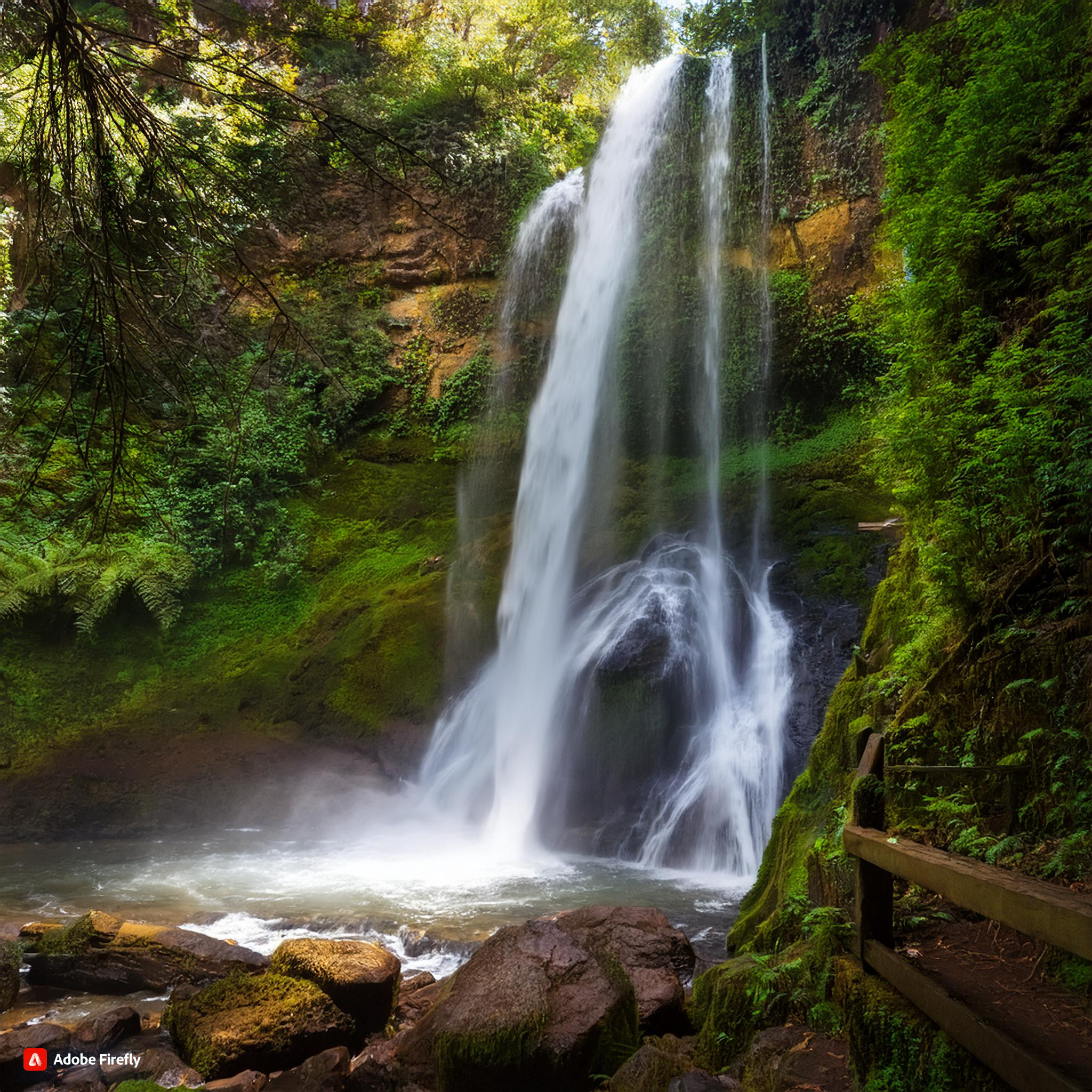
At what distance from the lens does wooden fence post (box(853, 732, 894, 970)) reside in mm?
2875

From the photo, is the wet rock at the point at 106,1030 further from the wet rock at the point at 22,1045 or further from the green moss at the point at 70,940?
the green moss at the point at 70,940

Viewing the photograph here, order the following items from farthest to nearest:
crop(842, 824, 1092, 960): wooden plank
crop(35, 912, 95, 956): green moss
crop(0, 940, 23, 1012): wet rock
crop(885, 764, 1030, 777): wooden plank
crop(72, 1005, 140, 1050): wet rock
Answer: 1. crop(35, 912, 95, 956): green moss
2. crop(0, 940, 23, 1012): wet rock
3. crop(72, 1005, 140, 1050): wet rock
4. crop(885, 764, 1030, 777): wooden plank
5. crop(842, 824, 1092, 960): wooden plank

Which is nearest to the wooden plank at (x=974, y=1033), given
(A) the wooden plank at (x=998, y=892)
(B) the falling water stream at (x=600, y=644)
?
(A) the wooden plank at (x=998, y=892)

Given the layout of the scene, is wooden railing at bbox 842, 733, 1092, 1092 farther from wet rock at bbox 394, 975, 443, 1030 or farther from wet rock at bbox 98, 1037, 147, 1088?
wet rock at bbox 98, 1037, 147, 1088

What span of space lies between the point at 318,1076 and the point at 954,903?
305cm

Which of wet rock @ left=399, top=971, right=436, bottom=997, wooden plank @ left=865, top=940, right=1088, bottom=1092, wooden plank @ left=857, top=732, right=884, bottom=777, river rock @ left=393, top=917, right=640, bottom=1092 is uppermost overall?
wooden plank @ left=857, top=732, right=884, bottom=777

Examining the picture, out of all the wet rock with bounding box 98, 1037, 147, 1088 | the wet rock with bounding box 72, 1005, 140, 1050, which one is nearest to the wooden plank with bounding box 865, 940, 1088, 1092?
the wet rock with bounding box 98, 1037, 147, 1088

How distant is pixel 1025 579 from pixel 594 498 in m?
10.7

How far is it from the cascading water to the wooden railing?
5.28m

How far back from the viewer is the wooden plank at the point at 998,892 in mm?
1671

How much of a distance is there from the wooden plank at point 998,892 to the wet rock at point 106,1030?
420 cm

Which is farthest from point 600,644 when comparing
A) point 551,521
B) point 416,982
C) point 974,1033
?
point 974,1033

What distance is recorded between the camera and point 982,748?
3469 mm

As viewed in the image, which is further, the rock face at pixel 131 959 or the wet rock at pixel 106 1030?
the rock face at pixel 131 959
